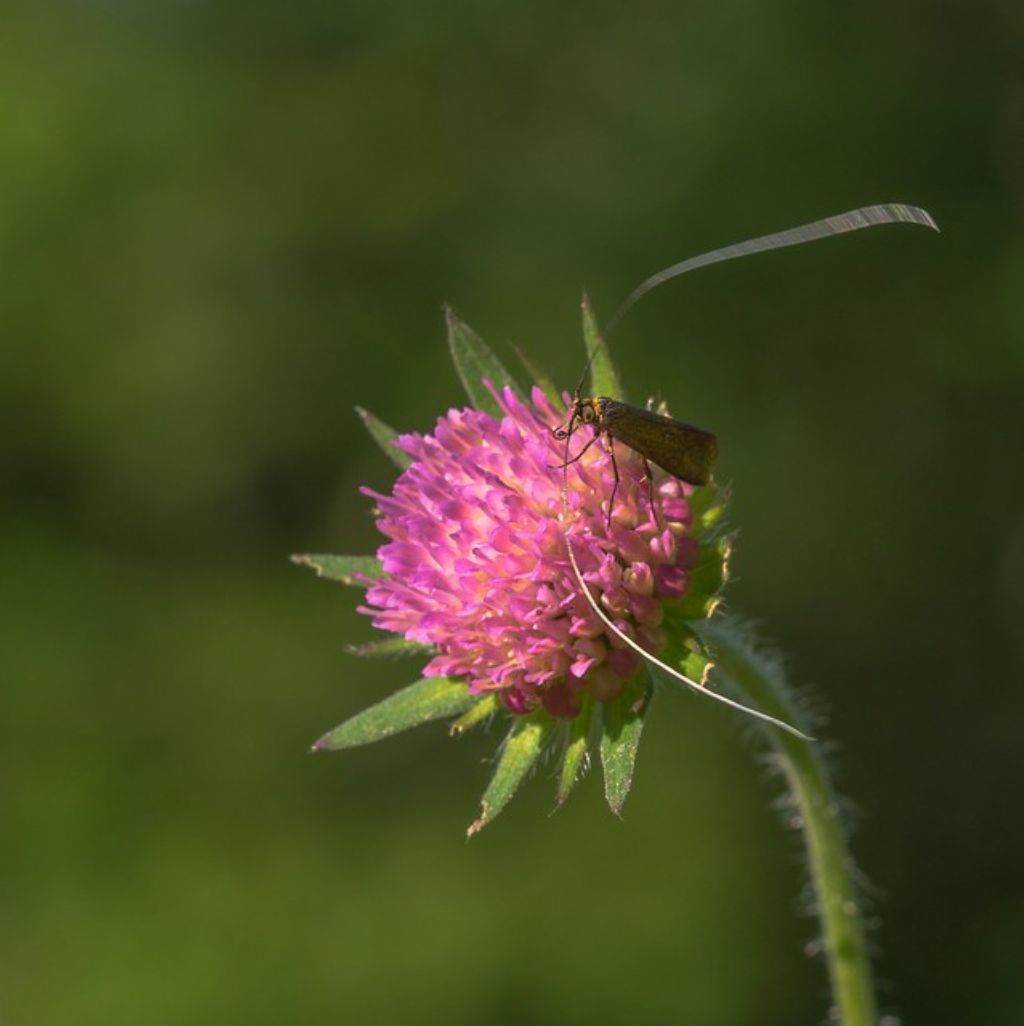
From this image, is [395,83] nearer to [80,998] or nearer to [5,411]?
[5,411]

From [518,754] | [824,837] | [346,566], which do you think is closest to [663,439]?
[518,754]

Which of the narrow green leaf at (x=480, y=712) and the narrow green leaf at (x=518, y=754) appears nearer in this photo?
the narrow green leaf at (x=518, y=754)

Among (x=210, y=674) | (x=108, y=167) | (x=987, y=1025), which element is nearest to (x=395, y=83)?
(x=108, y=167)

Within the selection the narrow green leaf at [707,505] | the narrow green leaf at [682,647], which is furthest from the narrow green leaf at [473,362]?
the narrow green leaf at [682,647]

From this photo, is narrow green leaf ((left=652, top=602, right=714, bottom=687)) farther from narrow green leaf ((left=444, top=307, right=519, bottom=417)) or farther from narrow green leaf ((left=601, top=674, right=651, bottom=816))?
narrow green leaf ((left=444, top=307, right=519, bottom=417))

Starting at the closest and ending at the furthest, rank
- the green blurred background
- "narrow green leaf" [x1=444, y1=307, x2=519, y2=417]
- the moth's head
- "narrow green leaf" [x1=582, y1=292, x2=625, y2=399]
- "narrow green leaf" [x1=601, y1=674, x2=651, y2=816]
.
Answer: "narrow green leaf" [x1=601, y1=674, x2=651, y2=816] → the moth's head → "narrow green leaf" [x1=582, y1=292, x2=625, y2=399] → "narrow green leaf" [x1=444, y1=307, x2=519, y2=417] → the green blurred background

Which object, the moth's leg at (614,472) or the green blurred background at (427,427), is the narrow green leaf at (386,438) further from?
the green blurred background at (427,427)

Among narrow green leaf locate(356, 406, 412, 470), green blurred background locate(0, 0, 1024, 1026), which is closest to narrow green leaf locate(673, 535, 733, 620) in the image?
narrow green leaf locate(356, 406, 412, 470)
